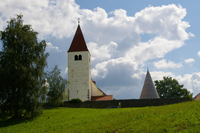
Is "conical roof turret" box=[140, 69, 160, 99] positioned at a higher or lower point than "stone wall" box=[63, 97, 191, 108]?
higher

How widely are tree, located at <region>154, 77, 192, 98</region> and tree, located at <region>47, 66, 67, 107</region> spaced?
1213 inches

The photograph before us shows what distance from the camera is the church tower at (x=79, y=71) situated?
4709 cm

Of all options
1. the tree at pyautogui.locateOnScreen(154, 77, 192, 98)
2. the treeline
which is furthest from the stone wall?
the tree at pyautogui.locateOnScreen(154, 77, 192, 98)

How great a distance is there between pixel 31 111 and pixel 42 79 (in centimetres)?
449

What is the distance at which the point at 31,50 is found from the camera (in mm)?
28391

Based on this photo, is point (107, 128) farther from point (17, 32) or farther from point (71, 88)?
point (71, 88)

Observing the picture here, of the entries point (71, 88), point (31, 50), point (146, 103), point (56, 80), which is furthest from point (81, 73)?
point (31, 50)

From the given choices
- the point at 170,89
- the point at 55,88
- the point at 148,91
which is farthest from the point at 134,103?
the point at 170,89

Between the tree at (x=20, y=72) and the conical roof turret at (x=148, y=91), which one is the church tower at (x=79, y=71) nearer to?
the conical roof turret at (x=148, y=91)

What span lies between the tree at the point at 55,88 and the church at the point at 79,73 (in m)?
4.31

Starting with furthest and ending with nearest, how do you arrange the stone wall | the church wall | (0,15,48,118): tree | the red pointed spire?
the red pointed spire
the church wall
the stone wall
(0,15,48,118): tree

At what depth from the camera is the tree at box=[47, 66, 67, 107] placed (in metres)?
40.4

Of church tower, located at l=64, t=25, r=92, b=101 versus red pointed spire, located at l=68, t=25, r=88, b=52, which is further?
red pointed spire, located at l=68, t=25, r=88, b=52

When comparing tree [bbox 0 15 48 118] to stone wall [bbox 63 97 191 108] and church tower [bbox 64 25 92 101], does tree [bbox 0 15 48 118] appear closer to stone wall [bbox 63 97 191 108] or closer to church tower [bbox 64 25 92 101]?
stone wall [bbox 63 97 191 108]
